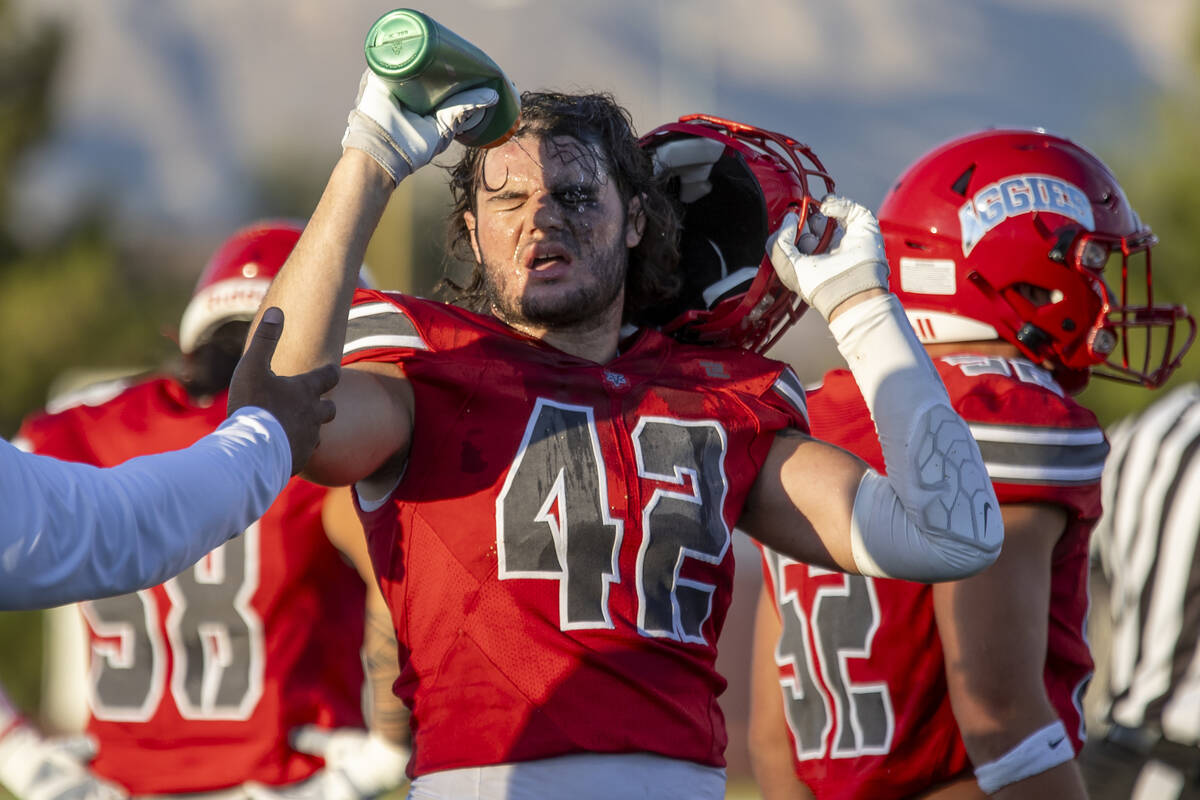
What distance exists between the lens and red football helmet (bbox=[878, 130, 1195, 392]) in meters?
3.19

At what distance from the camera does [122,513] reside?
1.81 metres

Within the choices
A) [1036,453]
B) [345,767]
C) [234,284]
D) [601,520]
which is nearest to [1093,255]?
[1036,453]

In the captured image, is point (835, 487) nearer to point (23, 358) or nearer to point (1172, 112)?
point (1172, 112)

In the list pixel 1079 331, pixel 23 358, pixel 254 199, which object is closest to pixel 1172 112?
pixel 23 358

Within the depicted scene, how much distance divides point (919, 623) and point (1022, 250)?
83 cm

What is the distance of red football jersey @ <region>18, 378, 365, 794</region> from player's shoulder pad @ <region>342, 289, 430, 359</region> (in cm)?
Result: 132

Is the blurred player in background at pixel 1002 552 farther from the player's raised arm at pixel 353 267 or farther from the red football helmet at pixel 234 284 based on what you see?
the red football helmet at pixel 234 284

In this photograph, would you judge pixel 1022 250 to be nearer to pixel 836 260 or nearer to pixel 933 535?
pixel 836 260

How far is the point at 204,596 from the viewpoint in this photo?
146 inches

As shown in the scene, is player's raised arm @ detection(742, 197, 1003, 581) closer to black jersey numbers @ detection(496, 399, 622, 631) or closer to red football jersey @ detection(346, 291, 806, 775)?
red football jersey @ detection(346, 291, 806, 775)

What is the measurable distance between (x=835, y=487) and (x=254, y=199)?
33.1m

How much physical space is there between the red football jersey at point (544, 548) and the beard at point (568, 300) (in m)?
0.05

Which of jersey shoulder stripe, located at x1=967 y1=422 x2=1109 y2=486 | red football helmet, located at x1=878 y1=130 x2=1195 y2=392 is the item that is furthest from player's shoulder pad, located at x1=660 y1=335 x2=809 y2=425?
red football helmet, located at x1=878 y1=130 x2=1195 y2=392

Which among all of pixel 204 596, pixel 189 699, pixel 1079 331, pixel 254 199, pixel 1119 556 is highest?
pixel 1079 331
